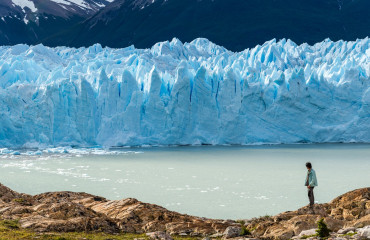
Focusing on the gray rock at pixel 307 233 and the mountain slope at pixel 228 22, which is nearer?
the gray rock at pixel 307 233

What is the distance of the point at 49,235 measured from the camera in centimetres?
590

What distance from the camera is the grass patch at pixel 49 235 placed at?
18.8ft

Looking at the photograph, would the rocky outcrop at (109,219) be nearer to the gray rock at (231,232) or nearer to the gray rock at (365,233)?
the gray rock at (231,232)

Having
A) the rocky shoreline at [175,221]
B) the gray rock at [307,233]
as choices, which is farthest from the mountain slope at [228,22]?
the gray rock at [307,233]

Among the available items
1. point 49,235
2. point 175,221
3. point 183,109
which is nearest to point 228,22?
point 183,109

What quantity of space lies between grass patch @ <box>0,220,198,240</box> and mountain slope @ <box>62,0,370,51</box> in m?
67.5

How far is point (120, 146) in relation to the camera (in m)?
29.8

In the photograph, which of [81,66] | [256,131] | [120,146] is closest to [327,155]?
[256,131]

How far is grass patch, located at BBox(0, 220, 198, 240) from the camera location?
5.72 m

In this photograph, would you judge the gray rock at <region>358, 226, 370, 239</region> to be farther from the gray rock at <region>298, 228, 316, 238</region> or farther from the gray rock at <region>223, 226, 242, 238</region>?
the gray rock at <region>223, 226, 242, 238</region>

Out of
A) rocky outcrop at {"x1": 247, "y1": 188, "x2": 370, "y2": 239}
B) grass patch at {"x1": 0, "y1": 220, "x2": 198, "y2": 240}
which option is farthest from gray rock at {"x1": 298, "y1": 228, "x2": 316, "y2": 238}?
grass patch at {"x1": 0, "y1": 220, "x2": 198, "y2": 240}

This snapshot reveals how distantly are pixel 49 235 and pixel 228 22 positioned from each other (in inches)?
3020

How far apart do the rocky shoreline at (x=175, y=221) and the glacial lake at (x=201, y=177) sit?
282cm

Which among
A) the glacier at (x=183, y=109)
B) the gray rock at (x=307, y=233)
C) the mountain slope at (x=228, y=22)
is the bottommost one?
the gray rock at (x=307, y=233)
